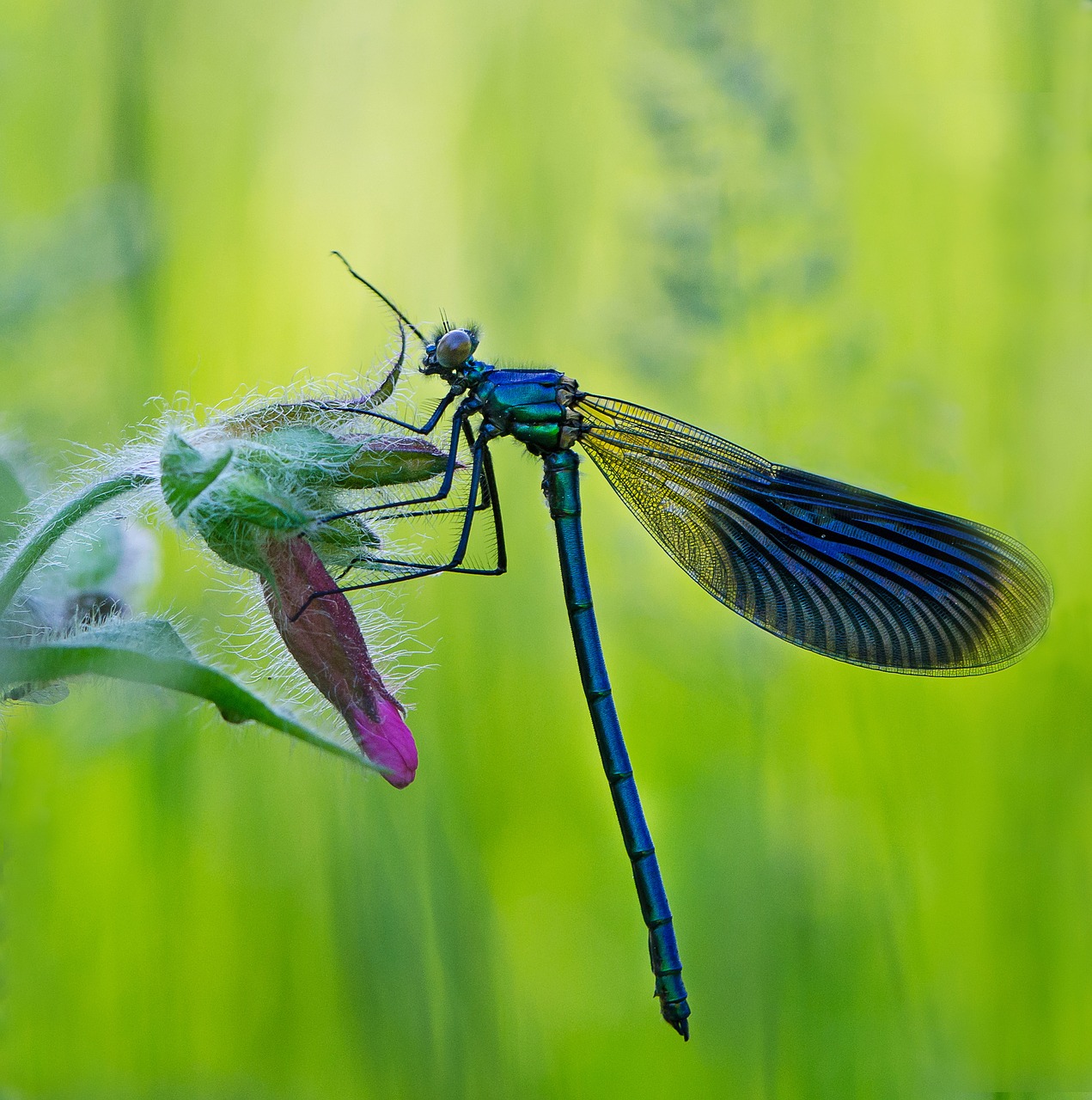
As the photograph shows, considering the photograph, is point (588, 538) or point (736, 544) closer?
point (736, 544)

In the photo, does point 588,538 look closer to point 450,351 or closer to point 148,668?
point 450,351

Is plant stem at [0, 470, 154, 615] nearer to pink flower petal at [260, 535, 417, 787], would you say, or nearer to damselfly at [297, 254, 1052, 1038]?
pink flower petal at [260, 535, 417, 787]

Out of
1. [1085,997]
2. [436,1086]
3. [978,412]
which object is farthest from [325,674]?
[978,412]

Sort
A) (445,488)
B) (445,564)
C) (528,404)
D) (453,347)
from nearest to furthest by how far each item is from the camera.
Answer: (445,488), (445,564), (453,347), (528,404)

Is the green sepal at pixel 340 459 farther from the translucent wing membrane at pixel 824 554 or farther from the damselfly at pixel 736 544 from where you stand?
the translucent wing membrane at pixel 824 554

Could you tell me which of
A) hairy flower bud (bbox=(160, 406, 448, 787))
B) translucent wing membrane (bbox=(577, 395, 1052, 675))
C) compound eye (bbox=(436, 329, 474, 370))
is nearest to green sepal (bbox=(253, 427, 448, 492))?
hairy flower bud (bbox=(160, 406, 448, 787))

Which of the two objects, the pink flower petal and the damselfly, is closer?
the pink flower petal

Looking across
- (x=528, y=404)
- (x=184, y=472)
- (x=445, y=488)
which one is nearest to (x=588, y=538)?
(x=528, y=404)

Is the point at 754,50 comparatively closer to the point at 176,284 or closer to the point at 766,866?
the point at 176,284
